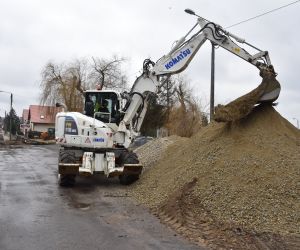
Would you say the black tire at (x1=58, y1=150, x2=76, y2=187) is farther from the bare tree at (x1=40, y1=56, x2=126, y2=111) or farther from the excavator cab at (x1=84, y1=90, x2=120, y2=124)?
the bare tree at (x1=40, y1=56, x2=126, y2=111)

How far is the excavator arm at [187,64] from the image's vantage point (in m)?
12.6

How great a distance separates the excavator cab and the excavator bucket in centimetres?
415

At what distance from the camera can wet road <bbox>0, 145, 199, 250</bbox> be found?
26.0ft

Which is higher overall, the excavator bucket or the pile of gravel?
the excavator bucket

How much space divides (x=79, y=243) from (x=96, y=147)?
6938 millimetres

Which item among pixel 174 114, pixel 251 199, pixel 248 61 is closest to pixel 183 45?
pixel 248 61

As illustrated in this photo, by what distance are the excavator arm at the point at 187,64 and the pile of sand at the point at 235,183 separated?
1.81 feet

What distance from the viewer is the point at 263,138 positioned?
39.3 ft

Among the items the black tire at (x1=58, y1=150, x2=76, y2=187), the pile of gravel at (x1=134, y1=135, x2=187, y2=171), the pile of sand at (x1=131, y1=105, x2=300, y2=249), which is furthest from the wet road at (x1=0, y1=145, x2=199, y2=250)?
the pile of gravel at (x1=134, y1=135, x2=187, y2=171)

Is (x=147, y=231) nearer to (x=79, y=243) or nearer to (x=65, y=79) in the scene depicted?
(x=79, y=243)

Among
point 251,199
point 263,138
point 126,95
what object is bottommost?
point 251,199

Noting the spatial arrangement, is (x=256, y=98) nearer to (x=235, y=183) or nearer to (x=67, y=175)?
(x=235, y=183)

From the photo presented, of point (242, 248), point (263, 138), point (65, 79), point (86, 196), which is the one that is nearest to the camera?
point (242, 248)

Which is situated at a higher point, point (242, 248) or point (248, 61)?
point (248, 61)
